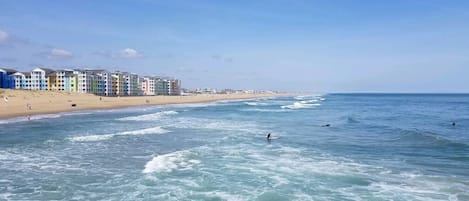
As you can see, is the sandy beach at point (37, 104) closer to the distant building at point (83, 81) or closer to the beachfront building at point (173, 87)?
the distant building at point (83, 81)

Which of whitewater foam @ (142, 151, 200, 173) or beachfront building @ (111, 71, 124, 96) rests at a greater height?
Answer: beachfront building @ (111, 71, 124, 96)

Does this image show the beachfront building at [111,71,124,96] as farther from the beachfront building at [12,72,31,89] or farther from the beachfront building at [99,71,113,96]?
the beachfront building at [12,72,31,89]

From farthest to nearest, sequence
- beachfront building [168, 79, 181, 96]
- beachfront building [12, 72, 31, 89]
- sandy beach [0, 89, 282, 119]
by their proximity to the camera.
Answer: beachfront building [168, 79, 181, 96] < beachfront building [12, 72, 31, 89] < sandy beach [0, 89, 282, 119]

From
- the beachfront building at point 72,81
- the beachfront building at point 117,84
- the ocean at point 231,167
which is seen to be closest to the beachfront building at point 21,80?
the beachfront building at point 72,81

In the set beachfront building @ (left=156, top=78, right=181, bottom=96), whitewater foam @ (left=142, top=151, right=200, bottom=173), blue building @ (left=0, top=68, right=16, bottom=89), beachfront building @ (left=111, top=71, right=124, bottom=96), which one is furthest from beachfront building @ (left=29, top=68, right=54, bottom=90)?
whitewater foam @ (left=142, top=151, right=200, bottom=173)

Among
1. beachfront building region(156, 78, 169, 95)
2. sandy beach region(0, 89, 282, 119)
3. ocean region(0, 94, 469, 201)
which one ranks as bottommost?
ocean region(0, 94, 469, 201)

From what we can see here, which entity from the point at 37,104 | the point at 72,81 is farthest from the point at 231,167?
the point at 72,81

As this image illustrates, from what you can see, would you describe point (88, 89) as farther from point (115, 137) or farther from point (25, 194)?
point (25, 194)
